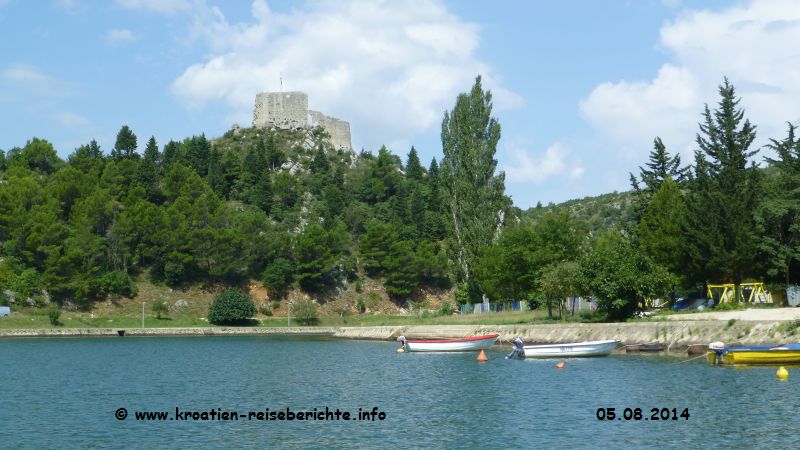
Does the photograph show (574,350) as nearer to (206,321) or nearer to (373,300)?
(206,321)

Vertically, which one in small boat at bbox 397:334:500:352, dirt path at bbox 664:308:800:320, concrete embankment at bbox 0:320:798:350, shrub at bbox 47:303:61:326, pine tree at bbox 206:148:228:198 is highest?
pine tree at bbox 206:148:228:198

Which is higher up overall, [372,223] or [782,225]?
[372,223]

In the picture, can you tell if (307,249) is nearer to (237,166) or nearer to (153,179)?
(153,179)

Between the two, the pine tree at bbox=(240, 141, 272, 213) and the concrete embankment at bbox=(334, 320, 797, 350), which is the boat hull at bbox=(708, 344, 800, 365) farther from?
the pine tree at bbox=(240, 141, 272, 213)

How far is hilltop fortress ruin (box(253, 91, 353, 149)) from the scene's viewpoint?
617 ft

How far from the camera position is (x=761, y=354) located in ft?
132

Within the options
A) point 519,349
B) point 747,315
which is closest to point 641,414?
point 519,349

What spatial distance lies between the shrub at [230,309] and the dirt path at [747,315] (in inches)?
2592

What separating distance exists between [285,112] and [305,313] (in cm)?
8482

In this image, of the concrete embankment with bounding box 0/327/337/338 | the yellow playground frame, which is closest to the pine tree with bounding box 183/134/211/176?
the concrete embankment with bounding box 0/327/337/338

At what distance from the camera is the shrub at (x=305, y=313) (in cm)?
11469

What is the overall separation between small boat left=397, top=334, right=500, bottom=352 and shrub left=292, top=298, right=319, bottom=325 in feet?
169

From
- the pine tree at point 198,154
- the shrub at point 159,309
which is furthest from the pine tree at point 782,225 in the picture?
the pine tree at point 198,154

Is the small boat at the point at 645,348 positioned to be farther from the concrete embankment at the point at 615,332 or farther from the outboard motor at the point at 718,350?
the outboard motor at the point at 718,350
